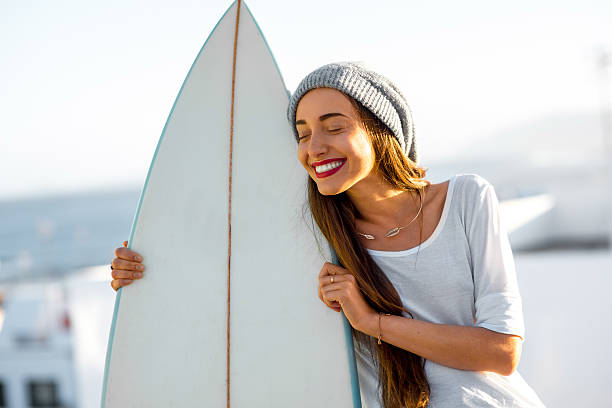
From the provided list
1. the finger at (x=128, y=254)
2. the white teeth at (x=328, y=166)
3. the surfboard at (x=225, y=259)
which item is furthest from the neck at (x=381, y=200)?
the finger at (x=128, y=254)

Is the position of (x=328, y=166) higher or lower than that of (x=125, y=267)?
higher

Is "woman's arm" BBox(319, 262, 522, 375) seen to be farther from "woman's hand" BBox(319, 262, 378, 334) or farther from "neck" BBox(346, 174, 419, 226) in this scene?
"neck" BBox(346, 174, 419, 226)

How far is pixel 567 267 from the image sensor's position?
8.37 ft

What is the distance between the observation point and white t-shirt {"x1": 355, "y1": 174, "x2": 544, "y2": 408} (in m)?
1.17

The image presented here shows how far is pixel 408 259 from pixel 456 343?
22 cm

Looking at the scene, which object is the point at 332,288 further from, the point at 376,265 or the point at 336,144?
the point at 336,144

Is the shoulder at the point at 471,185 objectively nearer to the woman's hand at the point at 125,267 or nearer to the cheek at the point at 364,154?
the cheek at the point at 364,154

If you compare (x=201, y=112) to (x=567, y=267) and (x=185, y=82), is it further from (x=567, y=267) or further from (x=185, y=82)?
(x=567, y=267)

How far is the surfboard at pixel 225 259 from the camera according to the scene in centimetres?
152

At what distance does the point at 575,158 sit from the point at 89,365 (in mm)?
16661

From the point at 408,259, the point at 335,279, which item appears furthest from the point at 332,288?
the point at 408,259

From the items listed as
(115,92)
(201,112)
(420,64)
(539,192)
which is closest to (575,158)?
(420,64)

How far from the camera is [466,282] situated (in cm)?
122

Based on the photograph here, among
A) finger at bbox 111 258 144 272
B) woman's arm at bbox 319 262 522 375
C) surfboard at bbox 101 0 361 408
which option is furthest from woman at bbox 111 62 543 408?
finger at bbox 111 258 144 272
